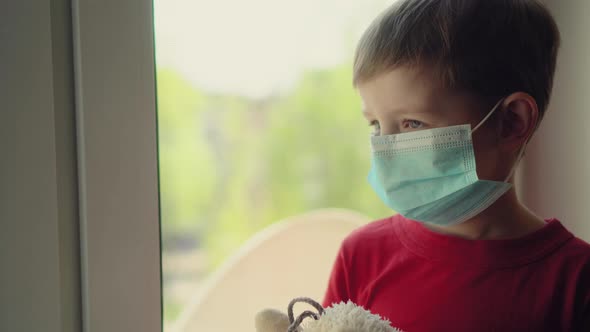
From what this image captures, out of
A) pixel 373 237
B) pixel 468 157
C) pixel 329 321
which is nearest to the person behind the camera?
pixel 329 321

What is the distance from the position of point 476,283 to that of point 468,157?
230 mm

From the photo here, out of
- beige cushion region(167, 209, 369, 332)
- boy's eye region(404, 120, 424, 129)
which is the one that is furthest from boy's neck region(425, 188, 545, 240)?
beige cushion region(167, 209, 369, 332)

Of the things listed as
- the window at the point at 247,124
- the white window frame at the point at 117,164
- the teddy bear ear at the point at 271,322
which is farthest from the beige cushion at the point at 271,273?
the teddy bear ear at the point at 271,322

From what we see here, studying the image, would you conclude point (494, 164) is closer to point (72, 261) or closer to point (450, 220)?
point (450, 220)

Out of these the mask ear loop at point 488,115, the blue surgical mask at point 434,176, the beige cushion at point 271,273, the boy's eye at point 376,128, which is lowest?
the beige cushion at point 271,273

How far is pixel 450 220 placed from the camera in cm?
87

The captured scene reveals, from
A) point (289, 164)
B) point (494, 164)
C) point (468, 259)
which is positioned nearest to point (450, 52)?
point (494, 164)

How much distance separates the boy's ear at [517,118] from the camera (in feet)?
2.78

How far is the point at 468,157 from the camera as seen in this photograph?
825 mm

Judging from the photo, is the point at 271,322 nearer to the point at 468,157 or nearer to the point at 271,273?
the point at 468,157

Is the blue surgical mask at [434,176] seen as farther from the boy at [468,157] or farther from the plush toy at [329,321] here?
the plush toy at [329,321]

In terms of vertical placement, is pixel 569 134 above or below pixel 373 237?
above

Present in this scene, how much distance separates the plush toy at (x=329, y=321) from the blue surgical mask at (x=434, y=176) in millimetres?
293

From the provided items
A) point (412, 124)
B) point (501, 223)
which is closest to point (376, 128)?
point (412, 124)
